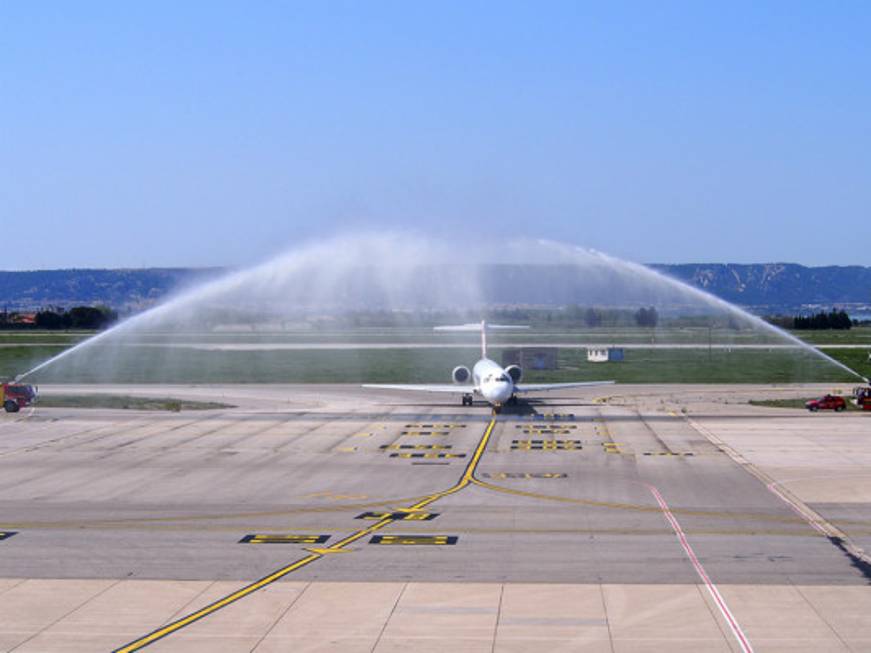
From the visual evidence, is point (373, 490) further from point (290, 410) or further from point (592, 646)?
A: point (290, 410)

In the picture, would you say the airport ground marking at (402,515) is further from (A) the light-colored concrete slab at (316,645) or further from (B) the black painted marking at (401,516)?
(A) the light-colored concrete slab at (316,645)

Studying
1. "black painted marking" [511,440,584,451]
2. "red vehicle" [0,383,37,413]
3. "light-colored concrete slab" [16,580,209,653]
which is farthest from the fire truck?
"red vehicle" [0,383,37,413]

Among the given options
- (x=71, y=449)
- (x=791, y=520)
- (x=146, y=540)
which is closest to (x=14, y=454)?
(x=71, y=449)

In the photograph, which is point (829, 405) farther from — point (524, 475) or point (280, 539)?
point (280, 539)

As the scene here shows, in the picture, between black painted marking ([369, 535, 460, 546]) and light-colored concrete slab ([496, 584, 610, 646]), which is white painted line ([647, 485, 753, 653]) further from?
black painted marking ([369, 535, 460, 546])

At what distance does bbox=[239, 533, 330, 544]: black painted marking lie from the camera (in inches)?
1242

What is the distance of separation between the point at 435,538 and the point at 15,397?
4945cm

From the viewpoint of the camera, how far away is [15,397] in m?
71.6

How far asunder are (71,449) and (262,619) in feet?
109

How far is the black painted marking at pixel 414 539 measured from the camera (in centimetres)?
3120

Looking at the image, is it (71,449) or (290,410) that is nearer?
(71,449)

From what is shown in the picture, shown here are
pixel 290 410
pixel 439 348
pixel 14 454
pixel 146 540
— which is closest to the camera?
pixel 146 540

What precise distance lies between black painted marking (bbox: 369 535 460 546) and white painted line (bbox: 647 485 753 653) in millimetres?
7032

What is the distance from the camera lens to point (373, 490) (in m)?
41.1
